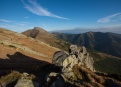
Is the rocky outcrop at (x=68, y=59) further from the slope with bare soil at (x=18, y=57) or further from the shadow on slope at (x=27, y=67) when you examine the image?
the slope with bare soil at (x=18, y=57)

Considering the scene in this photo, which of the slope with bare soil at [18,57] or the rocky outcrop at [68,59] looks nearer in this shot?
the rocky outcrop at [68,59]

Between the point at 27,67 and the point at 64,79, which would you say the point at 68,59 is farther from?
the point at 27,67

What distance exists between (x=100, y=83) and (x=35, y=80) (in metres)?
11.9

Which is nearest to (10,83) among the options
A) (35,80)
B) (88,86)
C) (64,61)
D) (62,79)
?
(35,80)

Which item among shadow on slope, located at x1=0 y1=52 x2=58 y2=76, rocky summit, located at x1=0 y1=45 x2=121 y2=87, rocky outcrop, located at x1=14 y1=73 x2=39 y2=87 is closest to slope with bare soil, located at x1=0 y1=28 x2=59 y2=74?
shadow on slope, located at x1=0 y1=52 x2=58 y2=76

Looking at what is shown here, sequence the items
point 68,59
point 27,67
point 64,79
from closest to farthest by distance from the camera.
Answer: point 64,79, point 68,59, point 27,67

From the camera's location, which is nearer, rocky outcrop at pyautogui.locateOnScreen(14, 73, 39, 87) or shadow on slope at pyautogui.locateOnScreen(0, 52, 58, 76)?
rocky outcrop at pyautogui.locateOnScreen(14, 73, 39, 87)

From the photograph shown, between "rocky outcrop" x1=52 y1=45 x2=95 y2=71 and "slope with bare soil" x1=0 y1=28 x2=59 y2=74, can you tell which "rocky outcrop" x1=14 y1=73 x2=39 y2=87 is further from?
"slope with bare soil" x1=0 y1=28 x2=59 y2=74

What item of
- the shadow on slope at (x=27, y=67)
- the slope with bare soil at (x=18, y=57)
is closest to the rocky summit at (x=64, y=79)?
the shadow on slope at (x=27, y=67)

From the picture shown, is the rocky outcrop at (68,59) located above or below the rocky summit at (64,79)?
above

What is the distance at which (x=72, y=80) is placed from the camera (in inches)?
1160

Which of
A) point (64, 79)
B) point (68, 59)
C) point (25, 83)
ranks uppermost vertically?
point (68, 59)

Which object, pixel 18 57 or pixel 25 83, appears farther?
pixel 18 57

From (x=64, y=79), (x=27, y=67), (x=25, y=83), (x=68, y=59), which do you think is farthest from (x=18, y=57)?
(x=64, y=79)
